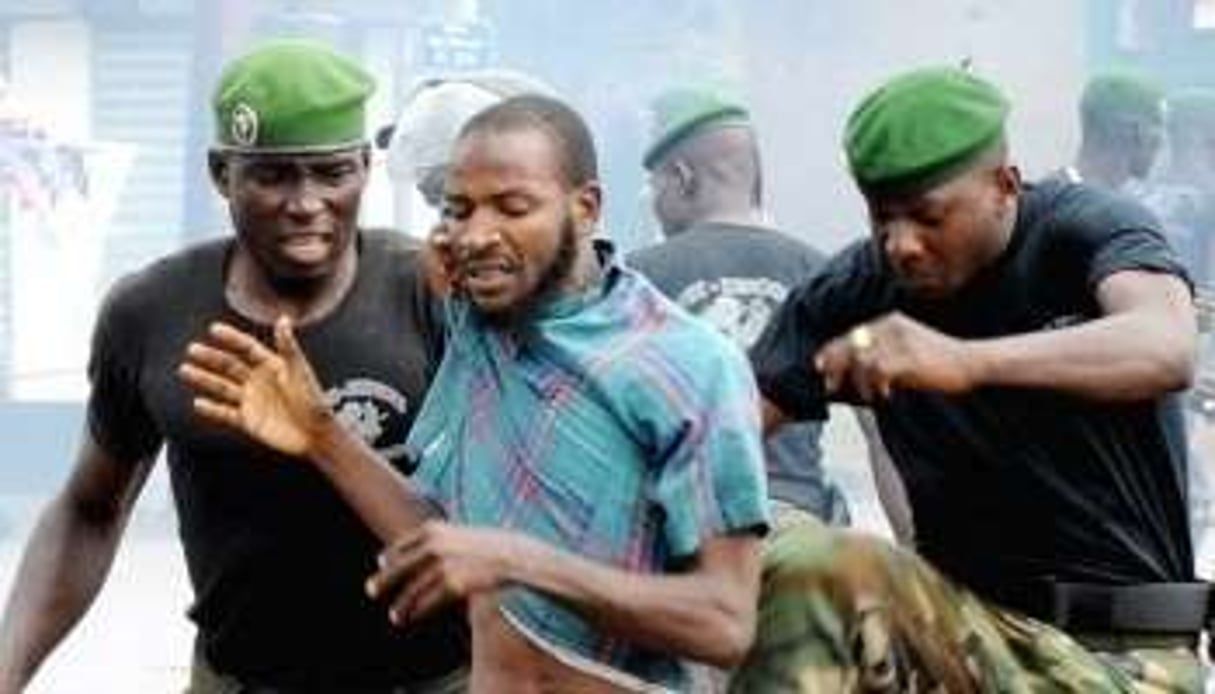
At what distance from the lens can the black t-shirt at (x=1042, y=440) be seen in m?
3.78

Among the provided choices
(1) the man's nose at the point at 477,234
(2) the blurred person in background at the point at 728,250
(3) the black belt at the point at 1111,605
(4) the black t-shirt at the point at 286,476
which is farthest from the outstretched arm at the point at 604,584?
(2) the blurred person in background at the point at 728,250

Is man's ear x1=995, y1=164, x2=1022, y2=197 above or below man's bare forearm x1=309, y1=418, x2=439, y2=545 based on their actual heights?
above

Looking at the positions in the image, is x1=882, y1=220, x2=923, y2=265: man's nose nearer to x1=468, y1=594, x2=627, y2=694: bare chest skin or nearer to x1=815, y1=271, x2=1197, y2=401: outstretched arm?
x1=815, y1=271, x2=1197, y2=401: outstretched arm

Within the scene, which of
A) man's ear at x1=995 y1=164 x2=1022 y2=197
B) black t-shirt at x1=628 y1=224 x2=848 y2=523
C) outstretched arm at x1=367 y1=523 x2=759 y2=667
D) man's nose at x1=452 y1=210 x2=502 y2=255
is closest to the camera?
outstretched arm at x1=367 y1=523 x2=759 y2=667

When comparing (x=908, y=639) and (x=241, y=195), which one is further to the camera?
(x=241, y=195)

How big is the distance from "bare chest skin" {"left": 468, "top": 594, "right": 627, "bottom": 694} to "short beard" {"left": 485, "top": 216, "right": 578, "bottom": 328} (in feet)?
1.18

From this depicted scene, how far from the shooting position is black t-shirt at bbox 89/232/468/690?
13.2ft

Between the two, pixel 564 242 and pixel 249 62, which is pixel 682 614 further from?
pixel 249 62

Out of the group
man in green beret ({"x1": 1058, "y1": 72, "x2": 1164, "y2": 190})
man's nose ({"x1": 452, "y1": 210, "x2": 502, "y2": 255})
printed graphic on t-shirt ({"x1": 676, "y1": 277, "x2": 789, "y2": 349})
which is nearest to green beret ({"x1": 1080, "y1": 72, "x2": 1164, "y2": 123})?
man in green beret ({"x1": 1058, "y1": 72, "x2": 1164, "y2": 190})

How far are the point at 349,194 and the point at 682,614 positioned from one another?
108cm

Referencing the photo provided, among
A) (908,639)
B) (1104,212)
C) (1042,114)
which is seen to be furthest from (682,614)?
(1042,114)

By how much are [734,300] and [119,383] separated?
6.72ft

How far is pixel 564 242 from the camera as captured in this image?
343 centimetres

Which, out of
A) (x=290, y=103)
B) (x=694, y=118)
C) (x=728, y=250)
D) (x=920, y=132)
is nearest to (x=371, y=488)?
(x=290, y=103)
